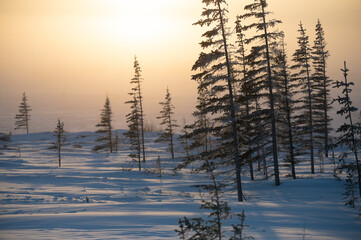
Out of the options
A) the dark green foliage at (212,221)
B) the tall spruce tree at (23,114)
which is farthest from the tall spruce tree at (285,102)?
the tall spruce tree at (23,114)

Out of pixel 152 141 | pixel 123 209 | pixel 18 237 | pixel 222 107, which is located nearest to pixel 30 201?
pixel 123 209

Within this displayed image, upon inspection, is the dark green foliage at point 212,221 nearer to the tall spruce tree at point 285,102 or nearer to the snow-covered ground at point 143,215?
the snow-covered ground at point 143,215

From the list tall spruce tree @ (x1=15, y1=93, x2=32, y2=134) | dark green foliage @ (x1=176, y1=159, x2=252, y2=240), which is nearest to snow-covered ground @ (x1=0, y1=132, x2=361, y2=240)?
dark green foliage @ (x1=176, y1=159, x2=252, y2=240)

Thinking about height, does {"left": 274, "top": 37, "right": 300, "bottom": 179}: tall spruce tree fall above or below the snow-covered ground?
above

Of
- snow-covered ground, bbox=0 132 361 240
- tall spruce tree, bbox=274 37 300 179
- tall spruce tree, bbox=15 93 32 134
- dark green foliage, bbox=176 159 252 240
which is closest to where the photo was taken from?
dark green foliage, bbox=176 159 252 240

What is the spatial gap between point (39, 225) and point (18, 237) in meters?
1.27

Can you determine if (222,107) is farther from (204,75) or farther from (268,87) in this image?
(268,87)

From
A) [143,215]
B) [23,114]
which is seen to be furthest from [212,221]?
[23,114]

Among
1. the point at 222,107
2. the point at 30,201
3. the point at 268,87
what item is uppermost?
the point at 268,87

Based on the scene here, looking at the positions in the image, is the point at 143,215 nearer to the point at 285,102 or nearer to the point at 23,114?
the point at 285,102

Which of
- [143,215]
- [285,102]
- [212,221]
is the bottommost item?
[143,215]

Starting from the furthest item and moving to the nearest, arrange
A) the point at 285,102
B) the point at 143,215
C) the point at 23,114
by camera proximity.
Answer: the point at 23,114 < the point at 285,102 < the point at 143,215

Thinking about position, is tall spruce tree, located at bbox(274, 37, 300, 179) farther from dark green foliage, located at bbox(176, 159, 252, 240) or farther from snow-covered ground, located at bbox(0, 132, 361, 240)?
dark green foliage, located at bbox(176, 159, 252, 240)

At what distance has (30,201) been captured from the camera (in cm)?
1492
